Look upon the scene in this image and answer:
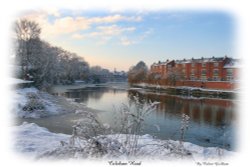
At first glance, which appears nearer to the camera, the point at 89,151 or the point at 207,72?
the point at 89,151

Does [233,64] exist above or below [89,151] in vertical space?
above

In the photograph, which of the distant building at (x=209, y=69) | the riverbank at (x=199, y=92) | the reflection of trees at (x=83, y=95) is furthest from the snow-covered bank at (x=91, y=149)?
the distant building at (x=209, y=69)

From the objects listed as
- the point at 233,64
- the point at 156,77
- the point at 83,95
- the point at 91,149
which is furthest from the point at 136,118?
the point at 156,77

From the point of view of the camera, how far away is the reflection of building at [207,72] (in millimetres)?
42406

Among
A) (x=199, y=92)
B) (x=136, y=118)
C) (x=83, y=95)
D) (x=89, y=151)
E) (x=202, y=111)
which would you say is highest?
(x=136, y=118)

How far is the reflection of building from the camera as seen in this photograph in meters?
42.4

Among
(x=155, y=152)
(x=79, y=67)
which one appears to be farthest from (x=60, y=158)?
(x=79, y=67)

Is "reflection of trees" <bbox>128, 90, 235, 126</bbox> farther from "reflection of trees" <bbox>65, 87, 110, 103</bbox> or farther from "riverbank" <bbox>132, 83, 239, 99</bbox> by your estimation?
"riverbank" <bbox>132, 83, 239, 99</bbox>

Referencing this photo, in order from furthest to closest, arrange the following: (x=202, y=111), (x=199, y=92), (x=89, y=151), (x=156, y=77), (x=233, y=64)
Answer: (x=156, y=77) → (x=233, y=64) → (x=199, y=92) → (x=202, y=111) → (x=89, y=151)

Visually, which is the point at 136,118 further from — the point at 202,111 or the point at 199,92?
the point at 199,92

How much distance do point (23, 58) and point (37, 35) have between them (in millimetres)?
3459

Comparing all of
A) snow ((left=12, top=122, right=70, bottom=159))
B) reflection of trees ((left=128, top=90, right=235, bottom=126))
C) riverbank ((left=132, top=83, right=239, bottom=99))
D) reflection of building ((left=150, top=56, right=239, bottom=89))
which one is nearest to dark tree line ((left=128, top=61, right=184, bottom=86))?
reflection of building ((left=150, top=56, right=239, bottom=89))

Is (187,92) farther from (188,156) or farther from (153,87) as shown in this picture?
(188,156)

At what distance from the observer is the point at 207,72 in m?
48.9
